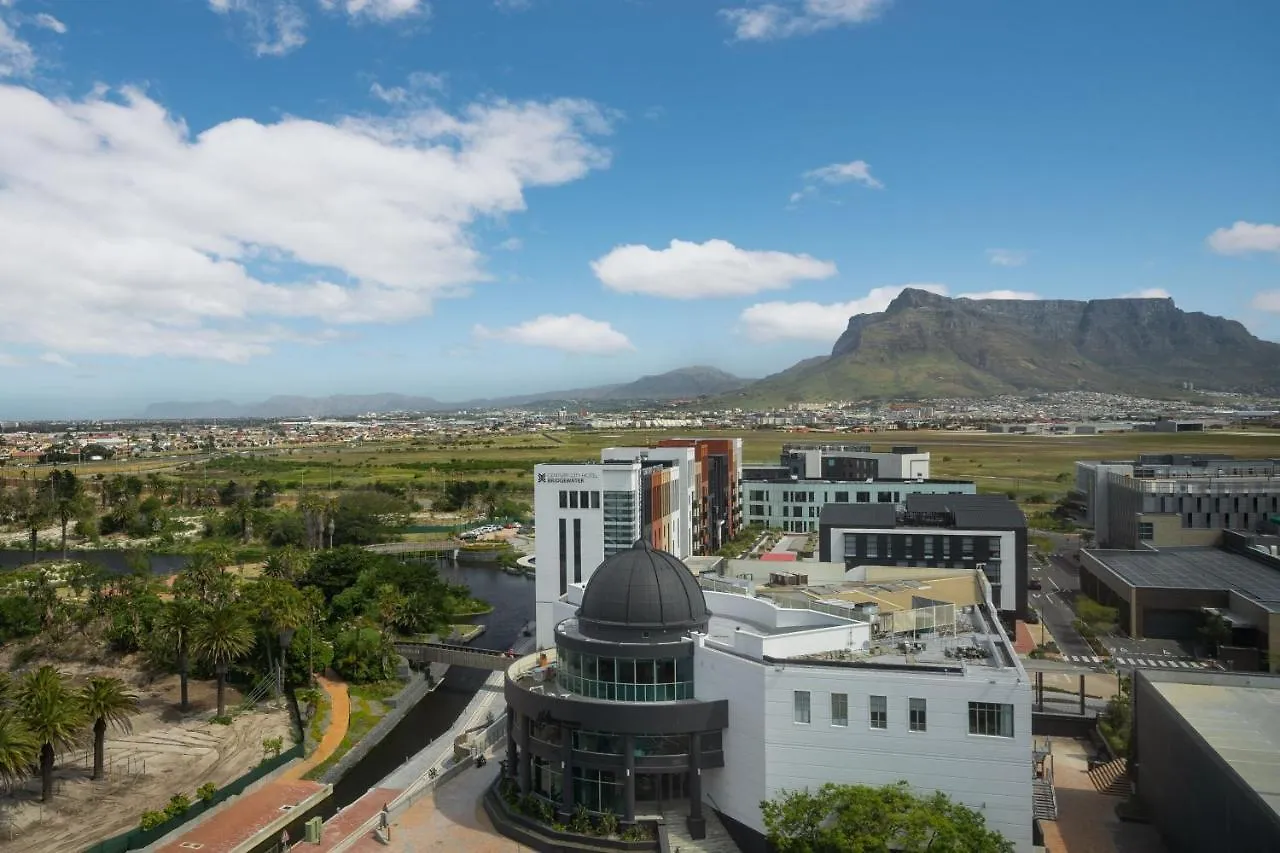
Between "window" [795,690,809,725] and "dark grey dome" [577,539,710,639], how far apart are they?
4.53 m

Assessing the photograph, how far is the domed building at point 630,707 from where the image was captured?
3036 centimetres

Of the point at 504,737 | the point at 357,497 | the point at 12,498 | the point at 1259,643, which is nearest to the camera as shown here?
the point at 504,737

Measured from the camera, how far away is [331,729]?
46.7 metres

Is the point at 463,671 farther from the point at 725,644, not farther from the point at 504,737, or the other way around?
the point at 725,644

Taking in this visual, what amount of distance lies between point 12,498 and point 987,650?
133005 millimetres

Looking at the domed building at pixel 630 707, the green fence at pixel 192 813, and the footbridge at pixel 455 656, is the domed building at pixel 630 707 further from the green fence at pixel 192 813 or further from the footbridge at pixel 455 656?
the footbridge at pixel 455 656

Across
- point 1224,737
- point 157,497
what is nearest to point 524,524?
point 157,497

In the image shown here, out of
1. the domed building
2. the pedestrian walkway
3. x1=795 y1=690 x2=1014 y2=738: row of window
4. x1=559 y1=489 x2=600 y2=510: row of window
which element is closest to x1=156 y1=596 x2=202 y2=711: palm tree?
the domed building

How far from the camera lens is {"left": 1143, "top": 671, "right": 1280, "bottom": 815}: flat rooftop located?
24094mm

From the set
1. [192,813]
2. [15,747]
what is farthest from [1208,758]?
[15,747]

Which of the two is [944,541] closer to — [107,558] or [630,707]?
[630,707]

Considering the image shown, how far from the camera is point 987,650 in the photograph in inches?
1236

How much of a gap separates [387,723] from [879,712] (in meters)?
30.4

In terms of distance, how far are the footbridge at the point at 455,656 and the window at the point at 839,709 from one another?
2955 centimetres
